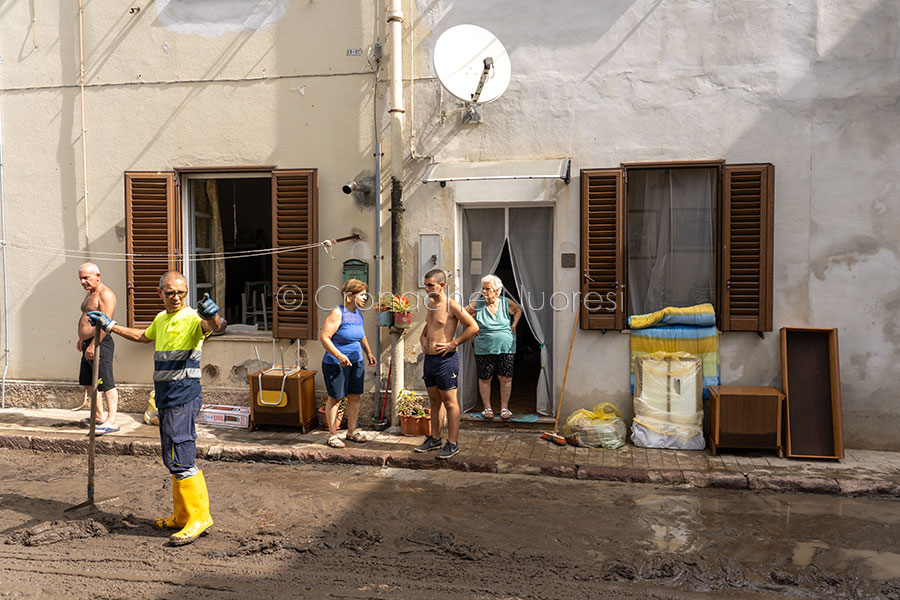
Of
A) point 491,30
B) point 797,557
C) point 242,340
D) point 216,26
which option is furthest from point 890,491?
point 216,26

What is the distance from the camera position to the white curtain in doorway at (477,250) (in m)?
8.59

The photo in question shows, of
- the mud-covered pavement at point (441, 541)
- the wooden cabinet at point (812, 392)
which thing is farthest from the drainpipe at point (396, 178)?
the wooden cabinet at point (812, 392)

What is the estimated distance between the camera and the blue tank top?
25.2ft

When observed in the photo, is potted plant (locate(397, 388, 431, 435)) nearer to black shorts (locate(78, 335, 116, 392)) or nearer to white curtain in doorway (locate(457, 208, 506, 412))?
white curtain in doorway (locate(457, 208, 506, 412))

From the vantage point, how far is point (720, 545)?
521 cm

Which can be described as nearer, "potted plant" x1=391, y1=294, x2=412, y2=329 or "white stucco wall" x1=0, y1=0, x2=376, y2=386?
"potted plant" x1=391, y1=294, x2=412, y2=329

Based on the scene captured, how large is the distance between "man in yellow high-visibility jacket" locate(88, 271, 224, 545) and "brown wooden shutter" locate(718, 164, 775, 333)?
5169mm

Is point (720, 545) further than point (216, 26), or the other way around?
point (216, 26)

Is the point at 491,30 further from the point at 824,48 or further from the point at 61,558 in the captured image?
the point at 61,558

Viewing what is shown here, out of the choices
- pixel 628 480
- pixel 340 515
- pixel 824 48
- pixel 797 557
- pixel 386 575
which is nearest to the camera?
pixel 386 575

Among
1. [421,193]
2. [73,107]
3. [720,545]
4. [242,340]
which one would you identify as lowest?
[720,545]

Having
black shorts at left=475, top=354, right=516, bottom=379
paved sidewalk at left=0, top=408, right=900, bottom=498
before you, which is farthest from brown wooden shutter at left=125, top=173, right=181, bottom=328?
black shorts at left=475, top=354, right=516, bottom=379

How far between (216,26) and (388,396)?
474cm

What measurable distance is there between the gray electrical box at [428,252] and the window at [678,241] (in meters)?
1.59
